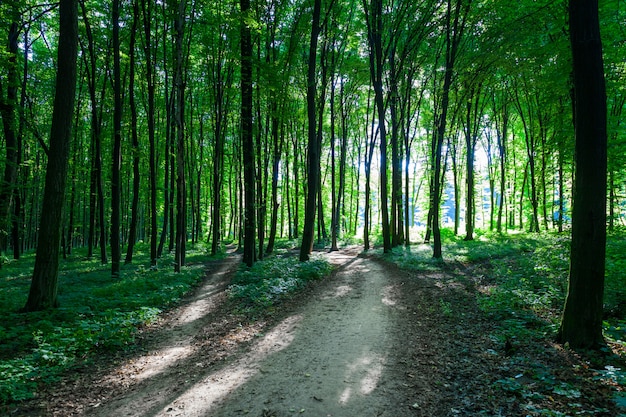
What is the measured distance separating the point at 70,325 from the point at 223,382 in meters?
3.90

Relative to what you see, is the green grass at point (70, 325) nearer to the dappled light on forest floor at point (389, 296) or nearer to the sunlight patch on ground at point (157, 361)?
the sunlight patch on ground at point (157, 361)

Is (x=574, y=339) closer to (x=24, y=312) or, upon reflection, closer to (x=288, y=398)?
(x=288, y=398)

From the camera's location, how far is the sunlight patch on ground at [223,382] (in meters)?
4.04

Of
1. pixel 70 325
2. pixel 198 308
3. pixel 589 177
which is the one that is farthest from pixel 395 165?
pixel 70 325

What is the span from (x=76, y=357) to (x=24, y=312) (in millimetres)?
2684

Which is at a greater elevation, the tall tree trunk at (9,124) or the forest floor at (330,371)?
the tall tree trunk at (9,124)

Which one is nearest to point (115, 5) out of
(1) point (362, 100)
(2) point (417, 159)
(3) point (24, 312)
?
(3) point (24, 312)

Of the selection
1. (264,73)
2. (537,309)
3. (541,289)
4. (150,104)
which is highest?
(264,73)

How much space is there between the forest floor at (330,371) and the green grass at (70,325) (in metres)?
0.36

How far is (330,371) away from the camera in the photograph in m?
4.88

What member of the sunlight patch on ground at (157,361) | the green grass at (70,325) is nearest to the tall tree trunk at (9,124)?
the green grass at (70,325)

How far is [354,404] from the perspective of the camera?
3.97 m

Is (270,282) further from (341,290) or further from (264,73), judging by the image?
(264,73)

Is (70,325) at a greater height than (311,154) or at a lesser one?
lesser
